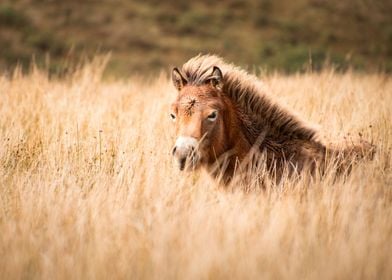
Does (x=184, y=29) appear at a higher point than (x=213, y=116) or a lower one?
higher

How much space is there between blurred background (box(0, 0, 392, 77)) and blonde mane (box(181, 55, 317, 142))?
2124cm

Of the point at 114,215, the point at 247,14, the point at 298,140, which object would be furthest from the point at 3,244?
the point at 247,14

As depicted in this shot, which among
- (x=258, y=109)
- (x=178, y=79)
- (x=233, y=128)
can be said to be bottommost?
(x=233, y=128)

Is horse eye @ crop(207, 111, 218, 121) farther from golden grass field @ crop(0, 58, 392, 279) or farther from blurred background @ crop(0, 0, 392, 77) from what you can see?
blurred background @ crop(0, 0, 392, 77)

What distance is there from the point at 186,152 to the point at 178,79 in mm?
1135

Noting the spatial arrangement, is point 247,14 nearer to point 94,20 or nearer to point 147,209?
point 94,20

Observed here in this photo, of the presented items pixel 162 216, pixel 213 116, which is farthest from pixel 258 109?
pixel 162 216

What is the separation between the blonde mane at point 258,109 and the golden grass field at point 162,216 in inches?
7.8

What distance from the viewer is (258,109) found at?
6.14 metres

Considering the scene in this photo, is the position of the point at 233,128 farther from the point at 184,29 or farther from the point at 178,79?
the point at 184,29

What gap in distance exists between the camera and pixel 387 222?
14.1ft

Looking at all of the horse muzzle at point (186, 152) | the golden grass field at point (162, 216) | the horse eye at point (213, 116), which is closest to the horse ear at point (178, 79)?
the horse eye at point (213, 116)

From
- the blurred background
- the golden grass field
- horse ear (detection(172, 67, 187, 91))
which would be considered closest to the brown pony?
horse ear (detection(172, 67, 187, 91))

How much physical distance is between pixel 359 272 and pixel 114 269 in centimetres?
149
